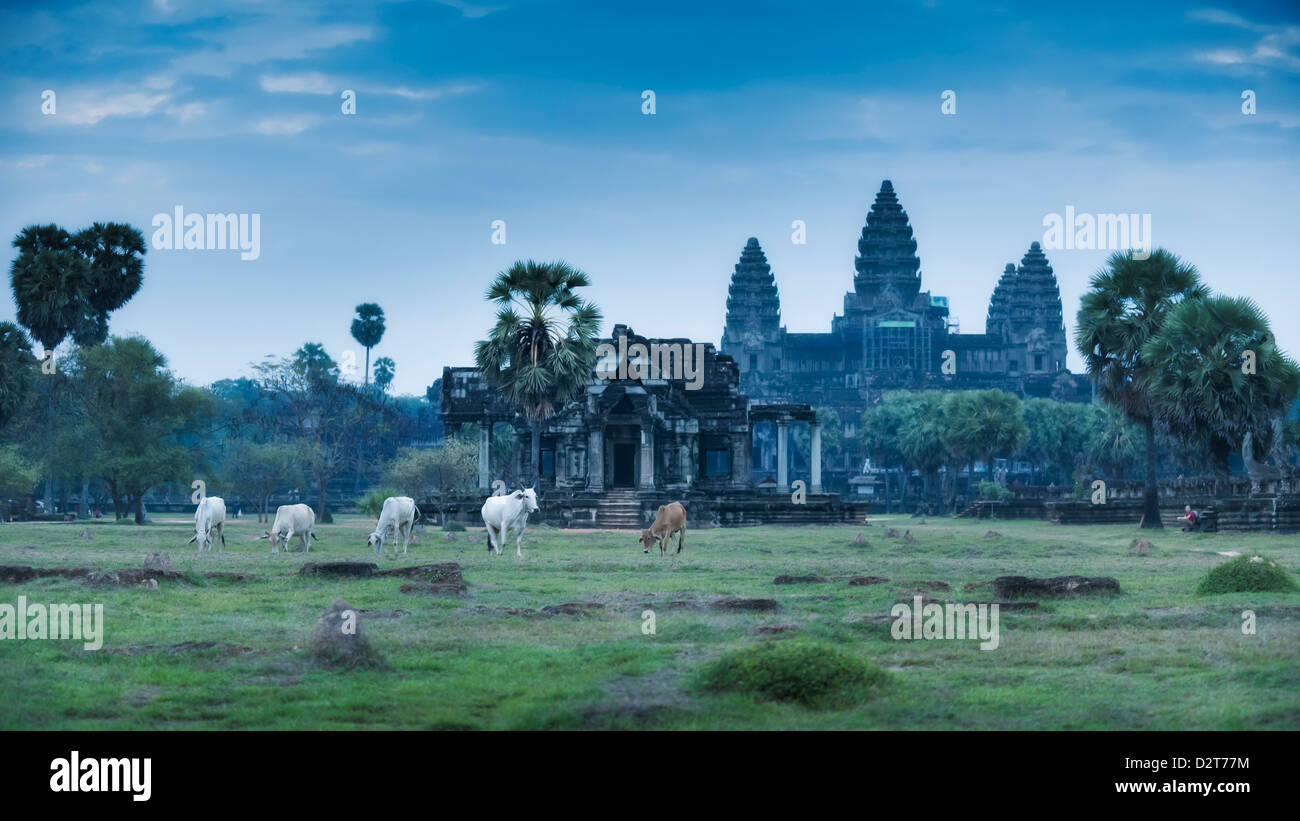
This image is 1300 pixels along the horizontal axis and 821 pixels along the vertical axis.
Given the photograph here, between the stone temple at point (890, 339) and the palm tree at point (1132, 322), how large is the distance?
97.1 m

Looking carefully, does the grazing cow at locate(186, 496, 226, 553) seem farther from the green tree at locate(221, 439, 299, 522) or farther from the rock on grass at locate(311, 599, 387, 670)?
the green tree at locate(221, 439, 299, 522)

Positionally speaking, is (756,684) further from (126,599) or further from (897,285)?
(897,285)

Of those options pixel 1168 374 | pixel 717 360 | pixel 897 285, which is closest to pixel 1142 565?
pixel 1168 374

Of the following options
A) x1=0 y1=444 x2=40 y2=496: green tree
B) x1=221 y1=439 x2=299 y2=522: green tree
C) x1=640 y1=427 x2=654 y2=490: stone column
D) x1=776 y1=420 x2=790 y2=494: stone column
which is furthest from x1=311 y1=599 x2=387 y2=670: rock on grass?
x1=221 y1=439 x2=299 y2=522: green tree

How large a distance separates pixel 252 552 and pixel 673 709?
2111cm

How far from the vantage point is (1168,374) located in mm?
43344

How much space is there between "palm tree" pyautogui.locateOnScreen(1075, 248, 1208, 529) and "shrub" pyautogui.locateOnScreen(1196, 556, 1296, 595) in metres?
26.7

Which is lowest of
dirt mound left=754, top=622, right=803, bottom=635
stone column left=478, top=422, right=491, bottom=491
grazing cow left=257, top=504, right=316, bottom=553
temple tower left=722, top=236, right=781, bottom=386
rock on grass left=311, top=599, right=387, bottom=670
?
dirt mound left=754, top=622, right=803, bottom=635

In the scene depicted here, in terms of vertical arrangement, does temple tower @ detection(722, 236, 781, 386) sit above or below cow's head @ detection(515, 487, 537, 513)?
above

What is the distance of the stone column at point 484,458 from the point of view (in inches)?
2324

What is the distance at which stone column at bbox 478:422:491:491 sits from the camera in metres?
59.0

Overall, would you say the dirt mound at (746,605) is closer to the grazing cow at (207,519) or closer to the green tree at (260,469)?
the grazing cow at (207,519)
